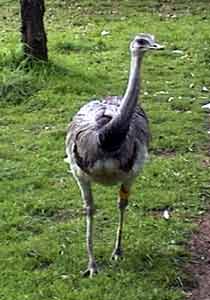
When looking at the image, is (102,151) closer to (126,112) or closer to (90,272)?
(126,112)

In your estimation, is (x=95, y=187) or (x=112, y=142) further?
(x=95, y=187)

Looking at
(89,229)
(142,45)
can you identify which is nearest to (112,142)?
(142,45)

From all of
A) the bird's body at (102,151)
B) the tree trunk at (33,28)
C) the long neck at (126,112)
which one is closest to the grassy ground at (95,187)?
the tree trunk at (33,28)

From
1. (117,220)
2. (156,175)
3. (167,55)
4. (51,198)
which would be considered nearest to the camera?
(117,220)

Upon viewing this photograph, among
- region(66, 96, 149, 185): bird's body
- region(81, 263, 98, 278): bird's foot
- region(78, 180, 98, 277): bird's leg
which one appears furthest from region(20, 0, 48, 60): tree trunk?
region(81, 263, 98, 278): bird's foot

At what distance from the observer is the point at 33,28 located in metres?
9.60

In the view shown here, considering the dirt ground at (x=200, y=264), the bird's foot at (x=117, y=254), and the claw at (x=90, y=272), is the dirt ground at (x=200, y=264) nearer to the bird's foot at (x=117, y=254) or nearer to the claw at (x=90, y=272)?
the bird's foot at (x=117, y=254)

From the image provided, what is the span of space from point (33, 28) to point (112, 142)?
4.90m

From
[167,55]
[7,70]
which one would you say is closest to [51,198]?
[7,70]

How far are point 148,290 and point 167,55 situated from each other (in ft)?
20.0

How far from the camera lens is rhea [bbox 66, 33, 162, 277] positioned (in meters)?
4.91

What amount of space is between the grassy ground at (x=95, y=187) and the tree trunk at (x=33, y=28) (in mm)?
178

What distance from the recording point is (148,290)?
511 cm

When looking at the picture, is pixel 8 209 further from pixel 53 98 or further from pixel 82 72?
pixel 82 72
